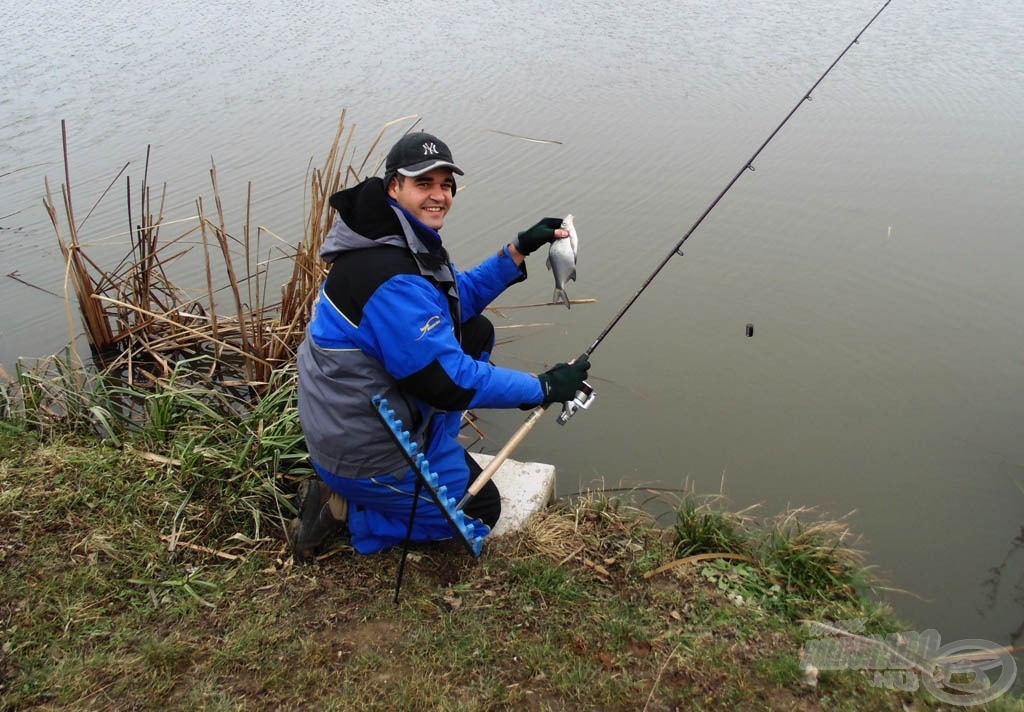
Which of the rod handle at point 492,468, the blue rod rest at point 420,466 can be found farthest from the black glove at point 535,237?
the blue rod rest at point 420,466

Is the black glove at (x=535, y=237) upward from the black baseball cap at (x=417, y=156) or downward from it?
downward

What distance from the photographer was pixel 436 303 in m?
2.79

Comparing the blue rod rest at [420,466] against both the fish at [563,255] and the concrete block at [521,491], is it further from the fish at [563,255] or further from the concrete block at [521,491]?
the fish at [563,255]

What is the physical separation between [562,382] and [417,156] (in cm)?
97

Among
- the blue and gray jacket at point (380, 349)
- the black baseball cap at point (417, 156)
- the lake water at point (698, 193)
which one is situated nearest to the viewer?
the blue and gray jacket at point (380, 349)

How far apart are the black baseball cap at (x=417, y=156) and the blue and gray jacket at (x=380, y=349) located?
117mm

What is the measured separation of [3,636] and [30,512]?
72 centimetres

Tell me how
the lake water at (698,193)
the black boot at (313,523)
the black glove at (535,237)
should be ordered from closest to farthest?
the black boot at (313,523), the black glove at (535,237), the lake water at (698,193)

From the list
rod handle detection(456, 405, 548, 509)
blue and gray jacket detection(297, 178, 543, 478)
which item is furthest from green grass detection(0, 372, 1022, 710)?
blue and gray jacket detection(297, 178, 543, 478)

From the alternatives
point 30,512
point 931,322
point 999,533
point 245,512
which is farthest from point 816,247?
point 30,512

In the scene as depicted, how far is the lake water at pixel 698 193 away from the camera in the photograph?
4273 mm

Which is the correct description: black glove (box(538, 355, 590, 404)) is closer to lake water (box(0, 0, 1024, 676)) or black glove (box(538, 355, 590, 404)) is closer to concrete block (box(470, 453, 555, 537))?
concrete block (box(470, 453, 555, 537))

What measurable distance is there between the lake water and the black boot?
155 cm

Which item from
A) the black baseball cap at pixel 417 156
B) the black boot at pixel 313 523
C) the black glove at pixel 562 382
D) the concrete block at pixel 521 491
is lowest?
the concrete block at pixel 521 491
